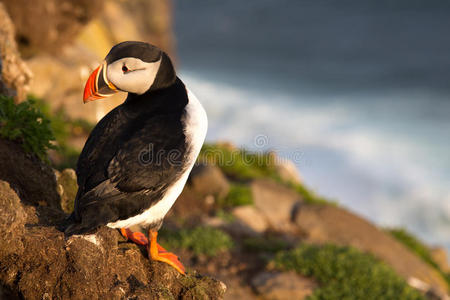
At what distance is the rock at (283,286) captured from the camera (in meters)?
7.50

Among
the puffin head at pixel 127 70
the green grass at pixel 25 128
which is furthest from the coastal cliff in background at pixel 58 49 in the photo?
the puffin head at pixel 127 70

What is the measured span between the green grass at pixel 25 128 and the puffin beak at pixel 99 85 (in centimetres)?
135

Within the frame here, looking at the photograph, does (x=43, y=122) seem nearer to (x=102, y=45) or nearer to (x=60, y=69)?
(x=60, y=69)

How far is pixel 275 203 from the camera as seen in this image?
12719 millimetres

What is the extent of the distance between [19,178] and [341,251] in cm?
656

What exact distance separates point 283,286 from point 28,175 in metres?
4.80

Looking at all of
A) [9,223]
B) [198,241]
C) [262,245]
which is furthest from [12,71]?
[262,245]

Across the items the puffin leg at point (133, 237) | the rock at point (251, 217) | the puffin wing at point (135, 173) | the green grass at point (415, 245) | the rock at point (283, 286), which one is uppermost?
the puffin wing at point (135, 173)

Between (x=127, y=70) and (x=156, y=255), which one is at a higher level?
(x=127, y=70)

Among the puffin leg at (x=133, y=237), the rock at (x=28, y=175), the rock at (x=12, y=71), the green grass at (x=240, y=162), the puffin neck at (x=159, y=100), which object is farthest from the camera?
the green grass at (x=240, y=162)

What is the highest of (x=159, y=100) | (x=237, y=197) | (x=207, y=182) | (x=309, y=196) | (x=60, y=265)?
(x=159, y=100)

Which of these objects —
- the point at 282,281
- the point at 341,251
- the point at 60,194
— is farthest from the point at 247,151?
the point at 60,194

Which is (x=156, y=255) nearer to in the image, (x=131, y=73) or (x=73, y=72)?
(x=131, y=73)

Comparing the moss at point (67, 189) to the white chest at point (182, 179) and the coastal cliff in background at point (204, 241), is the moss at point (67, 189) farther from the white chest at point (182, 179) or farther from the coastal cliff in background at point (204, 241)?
the white chest at point (182, 179)
